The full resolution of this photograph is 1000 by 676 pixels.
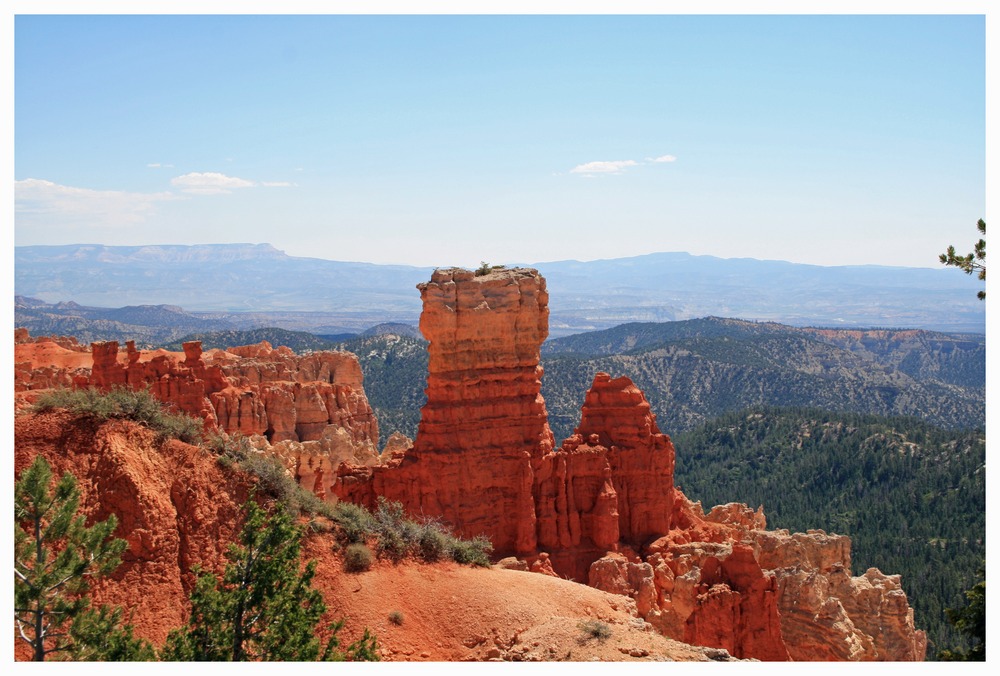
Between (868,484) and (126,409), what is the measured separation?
169 feet

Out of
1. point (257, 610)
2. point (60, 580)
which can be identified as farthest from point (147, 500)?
point (257, 610)

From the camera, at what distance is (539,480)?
3312cm

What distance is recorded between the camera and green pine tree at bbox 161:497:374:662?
1520 centimetres

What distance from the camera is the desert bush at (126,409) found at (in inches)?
798

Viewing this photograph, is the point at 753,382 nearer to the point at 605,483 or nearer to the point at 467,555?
the point at 605,483

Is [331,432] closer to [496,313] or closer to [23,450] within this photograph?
[496,313]

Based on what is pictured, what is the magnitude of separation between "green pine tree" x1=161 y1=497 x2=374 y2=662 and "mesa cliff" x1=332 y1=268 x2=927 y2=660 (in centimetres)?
1409

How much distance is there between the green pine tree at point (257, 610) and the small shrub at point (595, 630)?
480 centimetres

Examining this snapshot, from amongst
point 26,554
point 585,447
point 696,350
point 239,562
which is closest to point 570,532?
point 585,447

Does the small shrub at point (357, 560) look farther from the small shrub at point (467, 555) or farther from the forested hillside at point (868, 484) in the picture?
the forested hillside at point (868, 484)

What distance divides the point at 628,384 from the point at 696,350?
279ft

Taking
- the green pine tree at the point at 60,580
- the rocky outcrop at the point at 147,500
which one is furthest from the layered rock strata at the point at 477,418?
the green pine tree at the point at 60,580

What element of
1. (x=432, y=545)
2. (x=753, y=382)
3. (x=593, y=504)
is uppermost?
(x=432, y=545)

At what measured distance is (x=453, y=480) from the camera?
31.8 metres
